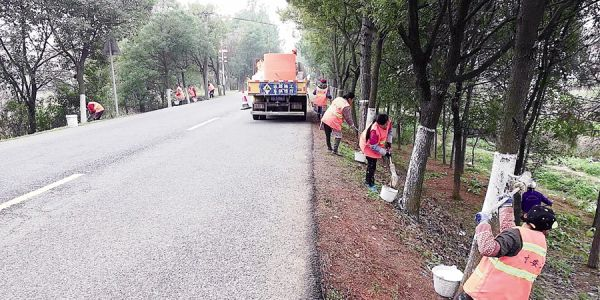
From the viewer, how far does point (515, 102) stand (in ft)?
13.4

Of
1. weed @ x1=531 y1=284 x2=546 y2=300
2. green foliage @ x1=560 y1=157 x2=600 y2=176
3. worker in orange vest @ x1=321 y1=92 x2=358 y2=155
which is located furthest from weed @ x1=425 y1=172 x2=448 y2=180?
green foliage @ x1=560 y1=157 x2=600 y2=176

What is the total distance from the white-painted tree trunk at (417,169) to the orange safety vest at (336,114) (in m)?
2.28

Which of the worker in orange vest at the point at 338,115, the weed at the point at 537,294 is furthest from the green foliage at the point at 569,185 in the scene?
the worker in orange vest at the point at 338,115

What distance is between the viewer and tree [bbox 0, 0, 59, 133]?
57.0 ft

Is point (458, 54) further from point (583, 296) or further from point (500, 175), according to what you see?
point (583, 296)

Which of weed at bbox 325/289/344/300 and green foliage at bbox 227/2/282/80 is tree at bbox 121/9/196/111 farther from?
green foliage at bbox 227/2/282/80

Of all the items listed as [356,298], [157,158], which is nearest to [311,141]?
[157,158]

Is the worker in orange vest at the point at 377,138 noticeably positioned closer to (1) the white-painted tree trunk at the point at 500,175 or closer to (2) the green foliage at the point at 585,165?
(1) the white-painted tree trunk at the point at 500,175

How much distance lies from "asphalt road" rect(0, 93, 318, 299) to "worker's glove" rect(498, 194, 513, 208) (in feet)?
6.28

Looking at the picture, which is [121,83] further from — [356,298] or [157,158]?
[356,298]

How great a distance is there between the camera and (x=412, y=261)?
498cm

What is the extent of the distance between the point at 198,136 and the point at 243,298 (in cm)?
771

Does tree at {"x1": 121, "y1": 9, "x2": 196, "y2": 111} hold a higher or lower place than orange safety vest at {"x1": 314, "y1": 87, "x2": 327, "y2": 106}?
higher

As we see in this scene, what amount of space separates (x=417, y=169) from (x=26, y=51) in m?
20.3
